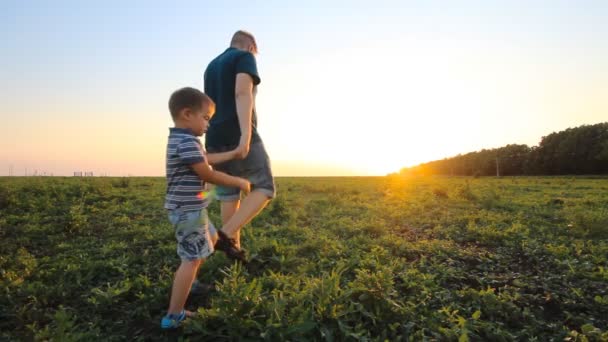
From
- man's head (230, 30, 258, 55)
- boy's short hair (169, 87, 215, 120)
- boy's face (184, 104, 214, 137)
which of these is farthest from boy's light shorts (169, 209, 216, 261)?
man's head (230, 30, 258, 55)

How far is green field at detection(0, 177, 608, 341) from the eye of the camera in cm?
264

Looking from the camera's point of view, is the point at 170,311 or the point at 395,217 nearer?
the point at 170,311

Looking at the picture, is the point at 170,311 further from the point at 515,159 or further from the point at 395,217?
the point at 515,159

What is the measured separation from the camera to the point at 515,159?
70.7m

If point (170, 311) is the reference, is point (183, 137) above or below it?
above

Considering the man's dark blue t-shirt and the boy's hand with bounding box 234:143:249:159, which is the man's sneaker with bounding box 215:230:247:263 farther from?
the man's dark blue t-shirt

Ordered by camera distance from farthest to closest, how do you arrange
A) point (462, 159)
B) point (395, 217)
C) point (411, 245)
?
1. point (462, 159)
2. point (395, 217)
3. point (411, 245)

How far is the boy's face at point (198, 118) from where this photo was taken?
2.65 m

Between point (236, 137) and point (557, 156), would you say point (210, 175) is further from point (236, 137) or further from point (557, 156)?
point (557, 156)

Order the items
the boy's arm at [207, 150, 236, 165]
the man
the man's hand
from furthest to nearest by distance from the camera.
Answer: the man → the man's hand → the boy's arm at [207, 150, 236, 165]

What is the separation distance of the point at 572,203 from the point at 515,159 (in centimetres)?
6865

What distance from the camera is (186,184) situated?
2.62 meters

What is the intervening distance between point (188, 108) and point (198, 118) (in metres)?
0.09

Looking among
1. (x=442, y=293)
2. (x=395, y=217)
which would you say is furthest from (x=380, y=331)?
(x=395, y=217)
